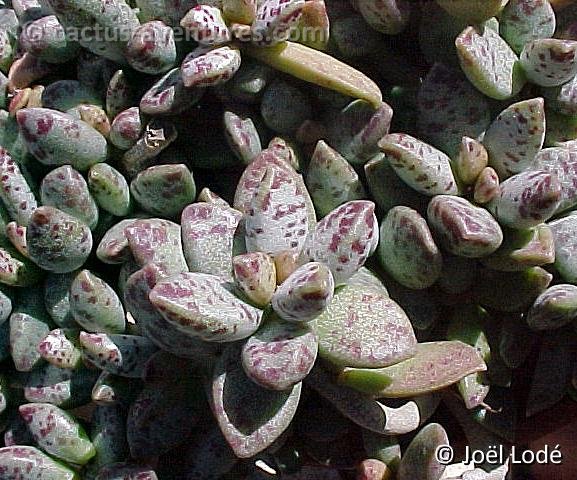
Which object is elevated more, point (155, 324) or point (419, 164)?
point (419, 164)

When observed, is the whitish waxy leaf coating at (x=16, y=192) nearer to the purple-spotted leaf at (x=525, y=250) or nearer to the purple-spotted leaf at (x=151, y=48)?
the purple-spotted leaf at (x=151, y=48)

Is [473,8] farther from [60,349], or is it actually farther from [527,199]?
[60,349]

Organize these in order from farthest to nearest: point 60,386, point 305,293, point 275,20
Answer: point 60,386, point 275,20, point 305,293

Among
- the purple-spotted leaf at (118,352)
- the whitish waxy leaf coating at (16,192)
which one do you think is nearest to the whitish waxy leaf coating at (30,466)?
the purple-spotted leaf at (118,352)

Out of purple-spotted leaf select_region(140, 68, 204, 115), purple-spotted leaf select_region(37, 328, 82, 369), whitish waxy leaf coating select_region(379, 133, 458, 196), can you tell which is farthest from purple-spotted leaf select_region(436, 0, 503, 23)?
purple-spotted leaf select_region(37, 328, 82, 369)

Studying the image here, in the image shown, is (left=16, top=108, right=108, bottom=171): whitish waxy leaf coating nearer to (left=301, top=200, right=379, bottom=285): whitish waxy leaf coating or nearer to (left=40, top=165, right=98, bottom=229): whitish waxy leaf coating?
(left=40, top=165, right=98, bottom=229): whitish waxy leaf coating

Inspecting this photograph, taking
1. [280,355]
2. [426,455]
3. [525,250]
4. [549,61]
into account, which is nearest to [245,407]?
[280,355]
